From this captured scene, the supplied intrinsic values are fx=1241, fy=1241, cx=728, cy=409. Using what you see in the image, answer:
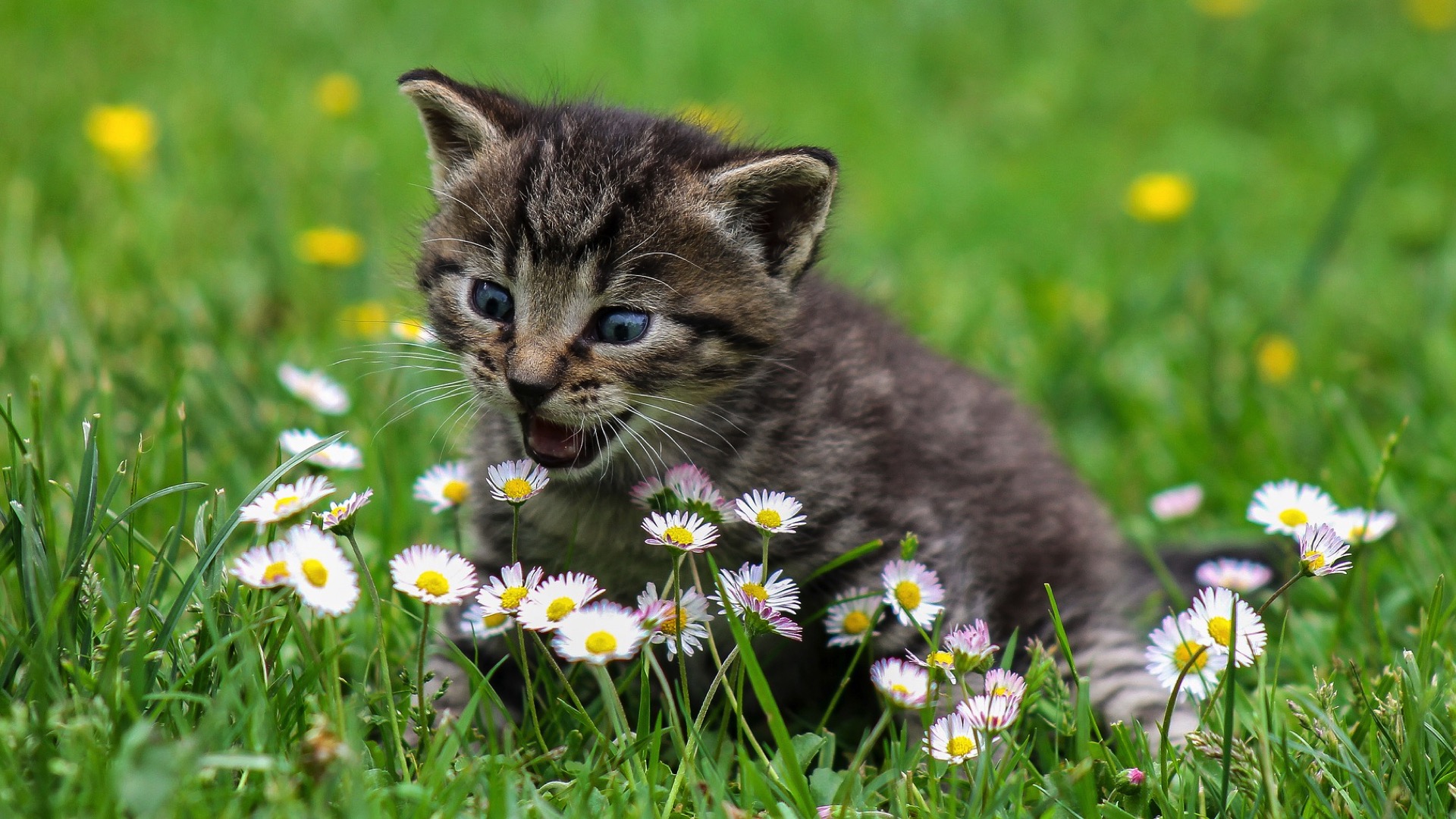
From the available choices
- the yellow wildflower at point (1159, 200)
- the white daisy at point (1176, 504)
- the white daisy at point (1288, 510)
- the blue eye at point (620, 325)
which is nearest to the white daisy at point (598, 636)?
the blue eye at point (620, 325)

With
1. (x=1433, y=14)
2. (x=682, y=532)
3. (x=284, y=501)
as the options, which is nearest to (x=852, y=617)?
(x=682, y=532)

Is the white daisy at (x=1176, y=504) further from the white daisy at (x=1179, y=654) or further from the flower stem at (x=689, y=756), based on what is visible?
the flower stem at (x=689, y=756)

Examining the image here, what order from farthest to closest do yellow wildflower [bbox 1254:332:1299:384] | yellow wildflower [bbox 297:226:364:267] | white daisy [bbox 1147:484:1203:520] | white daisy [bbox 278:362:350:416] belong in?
1. yellow wildflower [bbox 297:226:364:267]
2. yellow wildflower [bbox 1254:332:1299:384]
3. white daisy [bbox 1147:484:1203:520]
4. white daisy [bbox 278:362:350:416]

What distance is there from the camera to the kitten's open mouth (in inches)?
114

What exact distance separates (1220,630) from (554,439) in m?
1.53

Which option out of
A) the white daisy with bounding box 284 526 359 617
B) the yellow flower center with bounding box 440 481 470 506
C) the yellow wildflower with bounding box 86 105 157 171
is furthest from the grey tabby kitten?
the yellow wildflower with bounding box 86 105 157 171

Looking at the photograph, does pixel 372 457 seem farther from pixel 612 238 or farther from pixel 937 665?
pixel 937 665

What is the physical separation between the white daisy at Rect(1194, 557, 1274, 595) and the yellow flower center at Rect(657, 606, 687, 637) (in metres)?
1.46

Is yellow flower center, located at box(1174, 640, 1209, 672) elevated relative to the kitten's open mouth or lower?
lower

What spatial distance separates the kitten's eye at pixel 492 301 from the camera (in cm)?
298

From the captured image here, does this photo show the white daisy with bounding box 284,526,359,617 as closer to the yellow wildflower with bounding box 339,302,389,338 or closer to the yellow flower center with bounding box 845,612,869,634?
the yellow flower center with bounding box 845,612,869,634

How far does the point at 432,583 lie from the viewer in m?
2.40

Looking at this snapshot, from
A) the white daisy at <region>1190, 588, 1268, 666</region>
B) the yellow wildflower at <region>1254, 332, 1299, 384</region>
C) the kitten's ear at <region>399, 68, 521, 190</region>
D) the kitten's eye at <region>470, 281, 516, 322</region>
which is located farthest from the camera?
the yellow wildflower at <region>1254, 332, 1299, 384</region>

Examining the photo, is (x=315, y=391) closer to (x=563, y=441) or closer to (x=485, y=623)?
(x=563, y=441)
